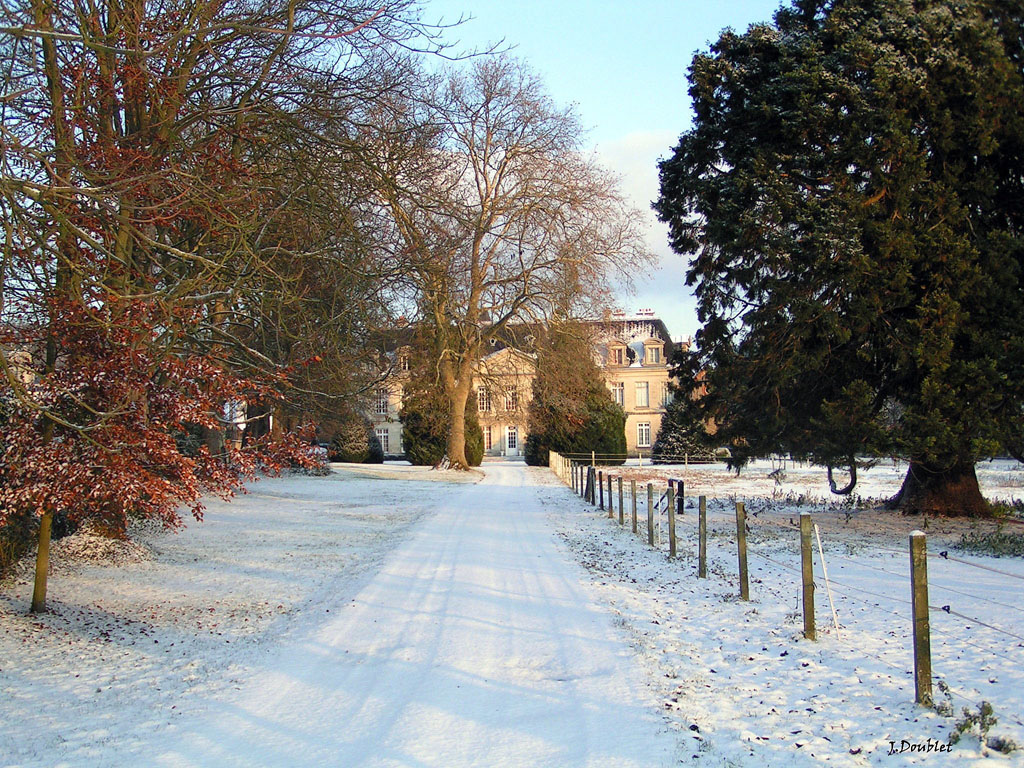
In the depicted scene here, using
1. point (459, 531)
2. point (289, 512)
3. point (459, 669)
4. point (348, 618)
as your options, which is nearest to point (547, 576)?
point (348, 618)

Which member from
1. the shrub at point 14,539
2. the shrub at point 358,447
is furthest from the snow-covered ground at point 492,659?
the shrub at point 358,447

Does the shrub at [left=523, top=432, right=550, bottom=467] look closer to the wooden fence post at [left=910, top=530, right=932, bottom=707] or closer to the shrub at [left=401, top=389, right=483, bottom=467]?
the shrub at [left=401, top=389, right=483, bottom=467]

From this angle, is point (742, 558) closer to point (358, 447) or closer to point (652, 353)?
point (358, 447)

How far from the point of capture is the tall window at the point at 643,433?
7012 cm

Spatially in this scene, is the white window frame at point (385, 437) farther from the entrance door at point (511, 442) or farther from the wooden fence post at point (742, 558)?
the wooden fence post at point (742, 558)

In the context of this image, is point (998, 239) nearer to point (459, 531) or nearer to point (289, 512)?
point (459, 531)

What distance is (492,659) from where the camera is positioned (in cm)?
667

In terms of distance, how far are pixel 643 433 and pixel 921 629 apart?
65.5m

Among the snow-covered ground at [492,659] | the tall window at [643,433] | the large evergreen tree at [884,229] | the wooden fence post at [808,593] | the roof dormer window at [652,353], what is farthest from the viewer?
the roof dormer window at [652,353]

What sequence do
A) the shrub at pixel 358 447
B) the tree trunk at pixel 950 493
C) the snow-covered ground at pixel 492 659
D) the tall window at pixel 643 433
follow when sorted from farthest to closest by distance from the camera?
the tall window at pixel 643 433 → the shrub at pixel 358 447 → the tree trunk at pixel 950 493 → the snow-covered ground at pixel 492 659

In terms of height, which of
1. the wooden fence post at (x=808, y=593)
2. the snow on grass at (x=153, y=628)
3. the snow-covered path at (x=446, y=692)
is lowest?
the snow on grass at (x=153, y=628)

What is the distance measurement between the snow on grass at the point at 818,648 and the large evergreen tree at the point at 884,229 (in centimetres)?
256

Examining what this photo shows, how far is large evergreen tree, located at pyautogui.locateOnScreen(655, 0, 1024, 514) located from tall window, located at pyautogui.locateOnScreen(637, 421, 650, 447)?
2121 inches

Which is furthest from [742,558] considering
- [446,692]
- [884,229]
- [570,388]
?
[570,388]
